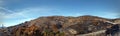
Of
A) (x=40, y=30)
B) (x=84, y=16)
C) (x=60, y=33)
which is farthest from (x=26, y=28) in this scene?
(x=84, y=16)

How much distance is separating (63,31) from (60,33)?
15.7 inches

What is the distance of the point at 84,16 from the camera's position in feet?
68.6

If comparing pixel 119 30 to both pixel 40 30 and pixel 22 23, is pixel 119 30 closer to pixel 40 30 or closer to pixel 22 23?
pixel 40 30

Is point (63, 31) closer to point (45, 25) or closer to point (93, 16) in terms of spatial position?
point (45, 25)

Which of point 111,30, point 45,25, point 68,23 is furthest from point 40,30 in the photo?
point 111,30

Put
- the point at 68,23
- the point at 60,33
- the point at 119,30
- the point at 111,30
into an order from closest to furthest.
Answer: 1. the point at 119,30
2. the point at 111,30
3. the point at 60,33
4. the point at 68,23

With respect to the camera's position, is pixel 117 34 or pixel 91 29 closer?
pixel 117 34

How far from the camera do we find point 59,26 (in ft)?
66.8

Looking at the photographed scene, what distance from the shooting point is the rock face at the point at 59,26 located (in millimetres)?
19330

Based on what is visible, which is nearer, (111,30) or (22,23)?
(111,30)

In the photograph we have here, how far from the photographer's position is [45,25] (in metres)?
20.0

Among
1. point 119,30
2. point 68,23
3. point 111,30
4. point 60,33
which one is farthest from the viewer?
point 68,23

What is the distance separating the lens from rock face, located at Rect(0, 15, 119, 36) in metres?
19.3

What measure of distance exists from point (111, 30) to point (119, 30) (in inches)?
43.6
